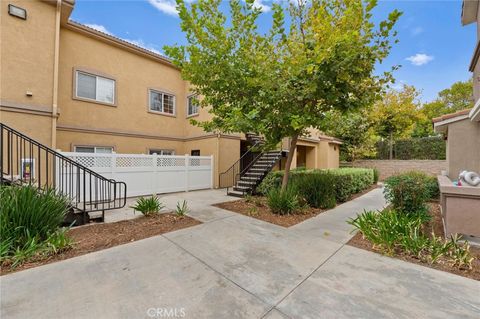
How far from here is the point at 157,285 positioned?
2908 mm

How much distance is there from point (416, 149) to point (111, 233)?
22367 millimetres

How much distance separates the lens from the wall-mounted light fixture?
7087 mm

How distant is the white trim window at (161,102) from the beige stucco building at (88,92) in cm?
5

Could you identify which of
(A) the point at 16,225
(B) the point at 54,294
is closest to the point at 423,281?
(B) the point at 54,294

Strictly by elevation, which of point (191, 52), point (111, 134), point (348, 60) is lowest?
point (111, 134)

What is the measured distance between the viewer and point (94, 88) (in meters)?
10.2

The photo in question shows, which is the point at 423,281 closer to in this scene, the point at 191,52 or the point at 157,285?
the point at 157,285

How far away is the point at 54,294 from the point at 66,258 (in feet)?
3.78

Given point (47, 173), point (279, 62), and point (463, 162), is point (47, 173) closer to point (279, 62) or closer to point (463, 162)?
point (279, 62)

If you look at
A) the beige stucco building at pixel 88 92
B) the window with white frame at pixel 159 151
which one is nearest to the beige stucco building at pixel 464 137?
the beige stucco building at pixel 88 92

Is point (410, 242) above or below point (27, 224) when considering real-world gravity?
below

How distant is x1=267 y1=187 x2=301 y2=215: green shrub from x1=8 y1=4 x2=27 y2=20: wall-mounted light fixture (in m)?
10.3

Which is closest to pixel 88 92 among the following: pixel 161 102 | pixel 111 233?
pixel 161 102

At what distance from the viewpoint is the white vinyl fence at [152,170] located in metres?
8.39
